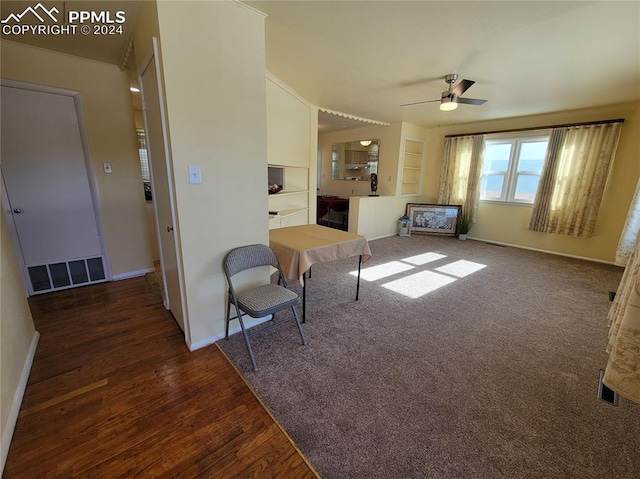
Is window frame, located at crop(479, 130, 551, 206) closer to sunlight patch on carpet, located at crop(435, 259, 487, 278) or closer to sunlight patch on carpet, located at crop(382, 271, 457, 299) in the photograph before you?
sunlight patch on carpet, located at crop(435, 259, 487, 278)

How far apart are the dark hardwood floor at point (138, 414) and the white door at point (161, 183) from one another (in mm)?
412

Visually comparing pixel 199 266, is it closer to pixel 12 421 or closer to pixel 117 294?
pixel 12 421

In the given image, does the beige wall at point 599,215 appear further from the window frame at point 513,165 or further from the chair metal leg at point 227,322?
the chair metal leg at point 227,322

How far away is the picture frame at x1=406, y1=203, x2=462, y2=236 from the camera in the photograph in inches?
222

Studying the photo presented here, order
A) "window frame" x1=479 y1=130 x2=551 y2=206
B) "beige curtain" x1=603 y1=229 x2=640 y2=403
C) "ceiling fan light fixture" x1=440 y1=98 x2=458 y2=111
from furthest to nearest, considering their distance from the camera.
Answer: "window frame" x1=479 y1=130 x2=551 y2=206 → "ceiling fan light fixture" x1=440 y1=98 x2=458 y2=111 → "beige curtain" x1=603 y1=229 x2=640 y2=403

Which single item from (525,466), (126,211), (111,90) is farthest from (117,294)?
(525,466)

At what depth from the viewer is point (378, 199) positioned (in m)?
5.41

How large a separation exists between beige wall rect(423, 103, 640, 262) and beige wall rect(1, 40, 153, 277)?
5.80 meters

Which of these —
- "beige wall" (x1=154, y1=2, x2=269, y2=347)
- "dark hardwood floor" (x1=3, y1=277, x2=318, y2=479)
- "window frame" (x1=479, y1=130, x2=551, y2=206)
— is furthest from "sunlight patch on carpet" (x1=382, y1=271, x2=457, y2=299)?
"window frame" (x1=479, y1=130, x2=551, y2=206)

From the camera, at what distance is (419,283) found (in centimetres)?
332

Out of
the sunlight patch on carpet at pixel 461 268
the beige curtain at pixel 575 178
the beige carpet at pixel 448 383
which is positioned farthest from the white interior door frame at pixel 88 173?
the beige curtain at pixel 575 178

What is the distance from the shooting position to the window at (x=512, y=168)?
4.71 m

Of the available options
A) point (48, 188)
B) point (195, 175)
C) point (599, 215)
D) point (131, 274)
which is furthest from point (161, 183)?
point (599, 215)

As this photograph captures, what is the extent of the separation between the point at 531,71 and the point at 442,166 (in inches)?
123
